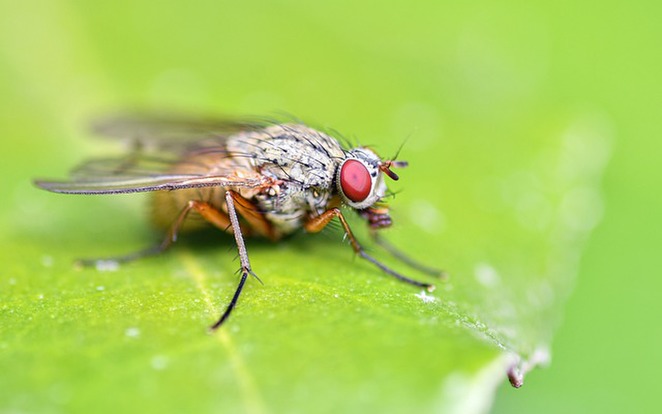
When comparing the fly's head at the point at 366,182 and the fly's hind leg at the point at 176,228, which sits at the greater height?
the fly's head at the point at 366,182

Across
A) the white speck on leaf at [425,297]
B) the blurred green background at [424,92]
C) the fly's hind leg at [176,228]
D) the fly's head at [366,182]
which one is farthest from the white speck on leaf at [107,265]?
the white speck on leaf at [425,297]

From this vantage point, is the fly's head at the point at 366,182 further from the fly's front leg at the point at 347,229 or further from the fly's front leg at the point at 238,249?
the fly's front leg at the point at 238,249

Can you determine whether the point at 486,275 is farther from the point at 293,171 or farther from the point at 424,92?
the point at 424,92

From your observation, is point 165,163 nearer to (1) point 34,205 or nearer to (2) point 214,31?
(1) point 34,205

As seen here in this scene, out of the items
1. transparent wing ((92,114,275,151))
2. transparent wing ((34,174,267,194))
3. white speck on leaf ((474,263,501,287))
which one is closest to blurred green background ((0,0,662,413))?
white speck on leaf ((474,263,501,287))

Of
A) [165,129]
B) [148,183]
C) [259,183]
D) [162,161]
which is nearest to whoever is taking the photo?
[148,183]

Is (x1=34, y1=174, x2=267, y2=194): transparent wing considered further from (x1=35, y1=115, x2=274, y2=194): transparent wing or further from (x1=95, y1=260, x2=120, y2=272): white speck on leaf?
(x1=95, y1=260, x2=120, y2=272): white speck on leaf

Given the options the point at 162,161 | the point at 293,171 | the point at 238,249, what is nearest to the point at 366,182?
the point at 293,171
